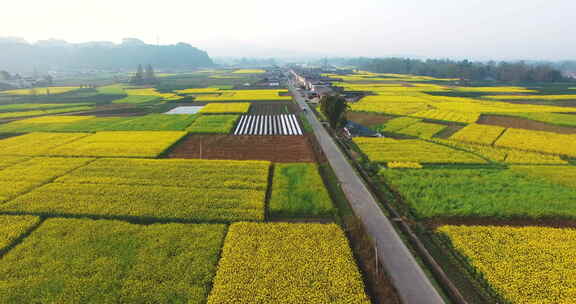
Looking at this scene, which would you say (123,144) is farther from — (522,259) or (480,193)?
(522,259)

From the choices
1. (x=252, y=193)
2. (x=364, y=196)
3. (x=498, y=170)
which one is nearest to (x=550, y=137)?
(x=498, y=170)

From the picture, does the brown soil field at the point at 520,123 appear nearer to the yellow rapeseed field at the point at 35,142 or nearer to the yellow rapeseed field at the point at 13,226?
the yellow rapeseed field at the point at 13,226

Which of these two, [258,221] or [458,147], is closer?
[258,221]

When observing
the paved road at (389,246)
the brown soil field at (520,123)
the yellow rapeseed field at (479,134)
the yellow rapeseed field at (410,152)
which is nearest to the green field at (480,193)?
the yellow rapeseed field at (410,152)

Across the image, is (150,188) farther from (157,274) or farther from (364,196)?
(364,196)

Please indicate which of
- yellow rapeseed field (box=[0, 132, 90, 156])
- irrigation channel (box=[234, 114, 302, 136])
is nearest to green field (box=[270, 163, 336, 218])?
irrigation channel (box=[234, 114, 302, 136])

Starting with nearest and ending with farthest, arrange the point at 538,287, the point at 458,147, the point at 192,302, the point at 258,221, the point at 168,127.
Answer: the point at 192,302 → the point at 538,287 → the point at 258,221 → the point at 458,147 → the point at 168,127

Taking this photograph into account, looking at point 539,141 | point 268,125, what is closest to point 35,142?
point 268,125

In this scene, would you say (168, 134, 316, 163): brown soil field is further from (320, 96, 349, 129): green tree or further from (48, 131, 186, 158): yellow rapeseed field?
(320, 96, 349, 129): green tree
